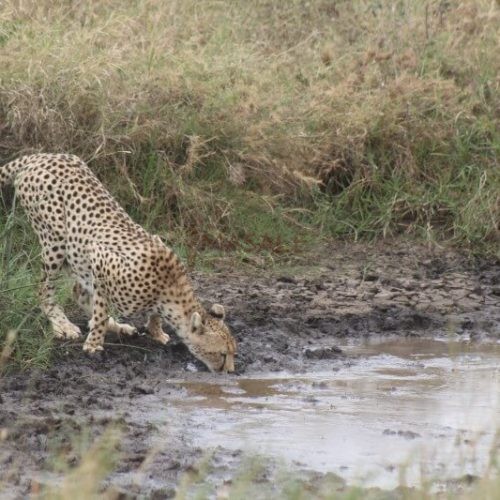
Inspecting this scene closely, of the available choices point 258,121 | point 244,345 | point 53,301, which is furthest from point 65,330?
point 258,121

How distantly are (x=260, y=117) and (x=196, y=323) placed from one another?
285 centimetres

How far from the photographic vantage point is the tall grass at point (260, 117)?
340 inches

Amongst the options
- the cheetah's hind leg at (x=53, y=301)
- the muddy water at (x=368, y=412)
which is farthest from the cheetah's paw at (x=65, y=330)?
the muddy water at (x=368, y=412)

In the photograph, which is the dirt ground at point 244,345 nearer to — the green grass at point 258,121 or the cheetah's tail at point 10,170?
the green grass at point 258,121

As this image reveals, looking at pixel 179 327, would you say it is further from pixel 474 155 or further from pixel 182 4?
pixel 182 4

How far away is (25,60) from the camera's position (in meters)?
8.62

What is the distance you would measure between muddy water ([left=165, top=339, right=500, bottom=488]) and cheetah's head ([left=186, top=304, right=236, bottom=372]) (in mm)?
108

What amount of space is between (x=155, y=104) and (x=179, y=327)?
2.48 m

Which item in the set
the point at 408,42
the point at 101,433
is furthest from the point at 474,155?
the point at 101,433

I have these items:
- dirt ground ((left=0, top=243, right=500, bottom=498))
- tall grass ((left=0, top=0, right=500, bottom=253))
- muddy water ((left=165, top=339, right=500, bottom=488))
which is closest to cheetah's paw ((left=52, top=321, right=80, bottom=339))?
dirt ground ((left=0, top=243, right=500, bottom=498))

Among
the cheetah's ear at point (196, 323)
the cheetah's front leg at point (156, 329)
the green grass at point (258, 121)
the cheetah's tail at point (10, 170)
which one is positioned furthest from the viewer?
the green grass at point (258, 121)

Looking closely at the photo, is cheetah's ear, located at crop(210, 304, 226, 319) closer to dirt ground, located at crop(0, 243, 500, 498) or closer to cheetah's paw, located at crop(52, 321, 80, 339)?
dirt ground, located at crop(0, 243, 500, 498)

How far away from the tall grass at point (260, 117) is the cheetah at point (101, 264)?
1139mm

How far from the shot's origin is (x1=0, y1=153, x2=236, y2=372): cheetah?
22.4 ft
